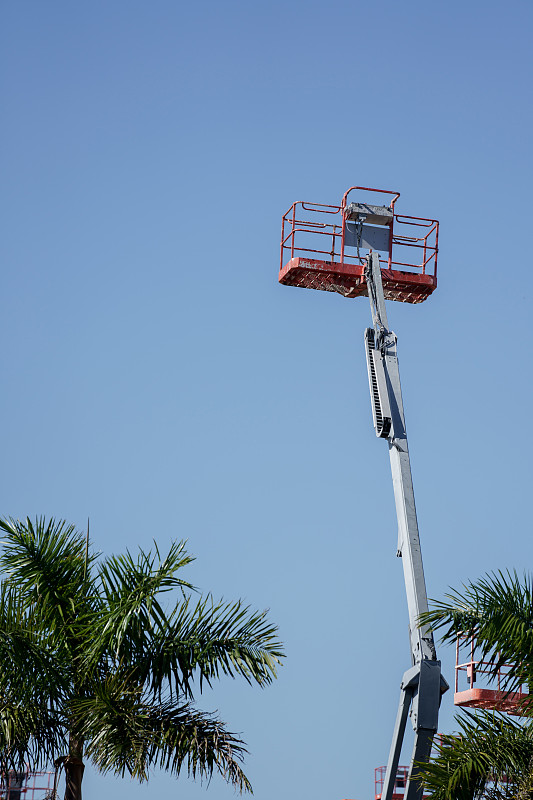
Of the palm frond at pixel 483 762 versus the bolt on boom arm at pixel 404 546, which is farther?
the bolt on boom arm at pixel 404 546

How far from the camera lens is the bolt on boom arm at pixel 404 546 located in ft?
55.8

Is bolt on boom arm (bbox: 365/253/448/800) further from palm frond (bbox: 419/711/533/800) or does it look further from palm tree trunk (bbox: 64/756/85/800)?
palm tree trunk (bbox: 64/756/85/800)

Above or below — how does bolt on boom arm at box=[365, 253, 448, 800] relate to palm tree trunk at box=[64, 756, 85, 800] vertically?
above

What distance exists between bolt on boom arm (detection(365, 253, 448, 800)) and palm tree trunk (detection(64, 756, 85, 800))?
4.35m

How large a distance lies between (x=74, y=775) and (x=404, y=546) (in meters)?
6.42

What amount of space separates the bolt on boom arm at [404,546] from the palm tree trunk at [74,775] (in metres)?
4.35

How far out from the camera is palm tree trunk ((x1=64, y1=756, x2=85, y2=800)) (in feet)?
46.1

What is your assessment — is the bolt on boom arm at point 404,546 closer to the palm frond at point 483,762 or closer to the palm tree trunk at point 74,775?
the palm frond at point 483,762

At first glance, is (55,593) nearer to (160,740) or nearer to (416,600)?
(160,740)

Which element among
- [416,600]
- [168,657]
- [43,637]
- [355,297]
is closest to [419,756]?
[416,600]

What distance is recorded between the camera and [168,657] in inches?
555

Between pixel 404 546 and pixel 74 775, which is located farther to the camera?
pixel 404 546

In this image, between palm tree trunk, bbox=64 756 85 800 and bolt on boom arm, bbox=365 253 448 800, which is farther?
bolt on boom arm, bbox=365 253 448 800

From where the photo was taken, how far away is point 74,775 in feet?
46.3
